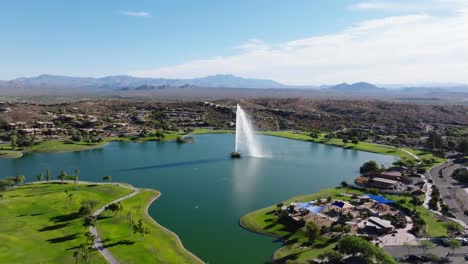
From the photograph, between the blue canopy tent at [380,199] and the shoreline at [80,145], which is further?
the shoreline at [80,145]

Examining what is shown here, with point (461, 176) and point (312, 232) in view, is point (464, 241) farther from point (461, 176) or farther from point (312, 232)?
point (461, 176)

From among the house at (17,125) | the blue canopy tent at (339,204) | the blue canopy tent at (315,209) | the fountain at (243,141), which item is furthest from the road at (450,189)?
the house at (17,125)

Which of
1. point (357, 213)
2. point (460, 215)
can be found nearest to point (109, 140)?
point (357, 213)

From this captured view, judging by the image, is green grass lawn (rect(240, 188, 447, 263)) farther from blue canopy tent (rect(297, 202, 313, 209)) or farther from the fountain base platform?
the fountain base platform

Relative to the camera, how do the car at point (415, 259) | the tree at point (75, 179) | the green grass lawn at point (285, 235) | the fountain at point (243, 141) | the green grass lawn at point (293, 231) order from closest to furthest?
the car at point (415, 259), the green grass lawn at point (285, 235), the green grass lawn at point (293, 231), the tree at point (75, 179), the fountain at point (243, 141)

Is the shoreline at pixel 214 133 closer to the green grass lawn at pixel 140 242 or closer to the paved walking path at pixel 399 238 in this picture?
the paved walking path at pixel 399 238

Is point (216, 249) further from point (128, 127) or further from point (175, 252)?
point (128, 127)

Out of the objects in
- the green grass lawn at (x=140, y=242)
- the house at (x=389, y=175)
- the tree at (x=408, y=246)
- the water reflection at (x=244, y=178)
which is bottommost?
the green grass lawn at (x=140, y=242)
